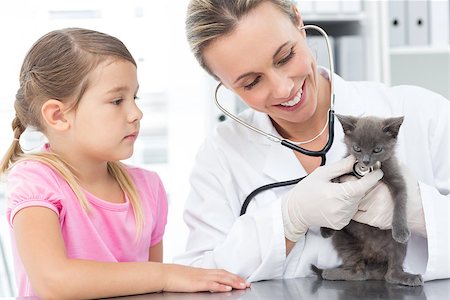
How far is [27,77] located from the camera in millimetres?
1604

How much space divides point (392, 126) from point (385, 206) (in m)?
0.17

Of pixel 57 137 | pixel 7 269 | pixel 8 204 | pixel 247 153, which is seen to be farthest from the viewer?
pixel 7 269

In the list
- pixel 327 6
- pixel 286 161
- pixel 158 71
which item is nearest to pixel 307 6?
pixel 327 6

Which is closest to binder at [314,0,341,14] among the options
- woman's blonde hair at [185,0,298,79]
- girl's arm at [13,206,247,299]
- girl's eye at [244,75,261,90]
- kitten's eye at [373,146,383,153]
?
woman's blonde hair at [185,0,298,79]

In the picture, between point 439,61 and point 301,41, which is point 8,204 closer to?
point 301,41

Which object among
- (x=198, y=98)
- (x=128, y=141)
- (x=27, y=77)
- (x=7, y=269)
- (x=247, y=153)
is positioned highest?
(x=27, y=77)

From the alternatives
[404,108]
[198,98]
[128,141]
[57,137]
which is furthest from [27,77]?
[198,98]

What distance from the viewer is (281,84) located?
1548 millimetres

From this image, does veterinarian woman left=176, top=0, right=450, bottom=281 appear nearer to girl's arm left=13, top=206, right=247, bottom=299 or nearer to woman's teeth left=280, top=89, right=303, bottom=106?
woman's teeth left=280, top=89, right=303, bottom=106

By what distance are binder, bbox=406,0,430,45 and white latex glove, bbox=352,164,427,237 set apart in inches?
70.3

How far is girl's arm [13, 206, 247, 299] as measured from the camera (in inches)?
54.1

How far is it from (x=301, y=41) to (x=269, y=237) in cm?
44

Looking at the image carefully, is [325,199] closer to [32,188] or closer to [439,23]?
[32,188]

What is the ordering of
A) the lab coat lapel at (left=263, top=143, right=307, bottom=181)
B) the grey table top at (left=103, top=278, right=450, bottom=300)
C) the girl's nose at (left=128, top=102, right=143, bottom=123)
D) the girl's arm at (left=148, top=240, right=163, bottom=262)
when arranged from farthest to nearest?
the girl's arm at (left=148, top=240, right=163, bottom=262) < the lab coat lapel at (left=263, top=143, right=307, bottom=181) < the girl's nose at (left=128, top=102, right=143, bottom=123) < the grey table top at (left=103, top=278, right=450, bottom=300)
